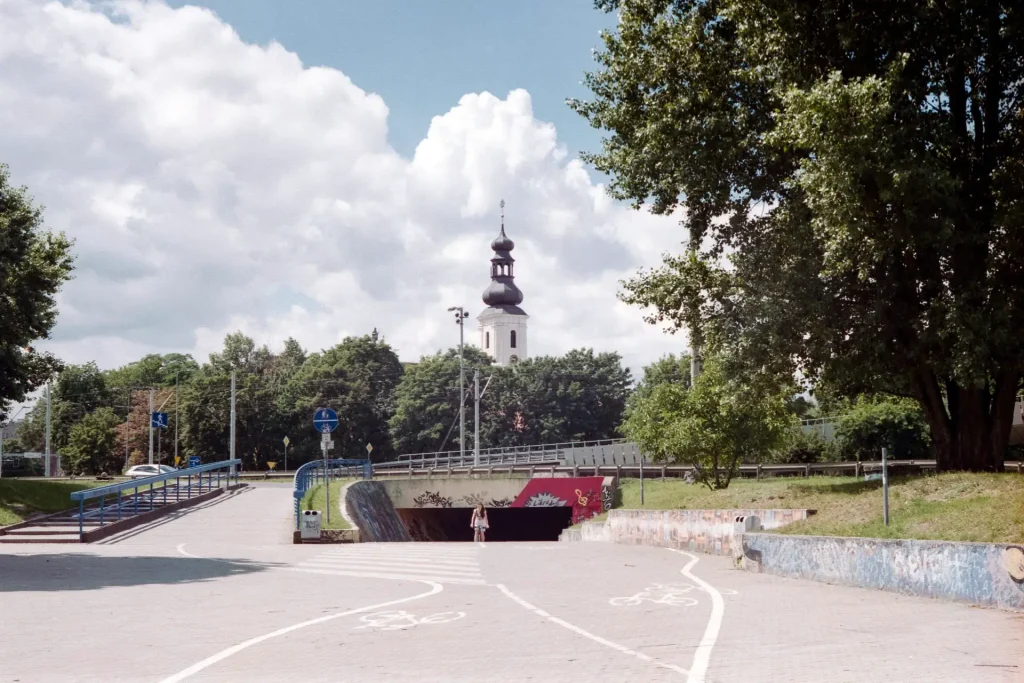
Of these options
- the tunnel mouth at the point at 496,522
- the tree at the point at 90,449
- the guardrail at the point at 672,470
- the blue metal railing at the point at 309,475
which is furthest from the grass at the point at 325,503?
the tree at the point at 90,449

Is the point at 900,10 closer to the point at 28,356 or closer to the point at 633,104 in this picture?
the point at 633,104

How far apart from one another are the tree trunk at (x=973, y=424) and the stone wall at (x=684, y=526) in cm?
435

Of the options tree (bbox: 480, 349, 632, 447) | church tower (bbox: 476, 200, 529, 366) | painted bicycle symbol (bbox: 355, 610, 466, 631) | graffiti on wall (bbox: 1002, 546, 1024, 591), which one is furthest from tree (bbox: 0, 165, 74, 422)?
church tower (bbox: 476, 200, 529, 366)

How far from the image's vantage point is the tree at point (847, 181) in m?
18.5

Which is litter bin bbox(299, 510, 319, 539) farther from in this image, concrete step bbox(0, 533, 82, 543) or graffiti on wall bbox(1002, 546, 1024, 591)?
graffiti on wall bbox(1002, 546, 1024, 591)

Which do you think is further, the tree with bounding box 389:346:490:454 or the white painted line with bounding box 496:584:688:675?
the tree with bounding box 389:346:490:454

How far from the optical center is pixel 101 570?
57.0 ft

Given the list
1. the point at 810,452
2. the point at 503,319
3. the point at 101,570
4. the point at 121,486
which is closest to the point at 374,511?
the point at 121,486

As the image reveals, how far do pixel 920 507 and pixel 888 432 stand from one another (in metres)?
31.3

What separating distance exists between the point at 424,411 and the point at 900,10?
81226 millimetres

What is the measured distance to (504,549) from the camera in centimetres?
2316

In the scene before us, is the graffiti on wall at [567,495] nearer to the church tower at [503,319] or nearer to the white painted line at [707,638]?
the white painted line at [707,638]

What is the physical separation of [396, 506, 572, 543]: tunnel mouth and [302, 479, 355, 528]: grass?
11547mm

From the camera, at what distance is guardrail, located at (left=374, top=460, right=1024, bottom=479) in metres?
37.2
